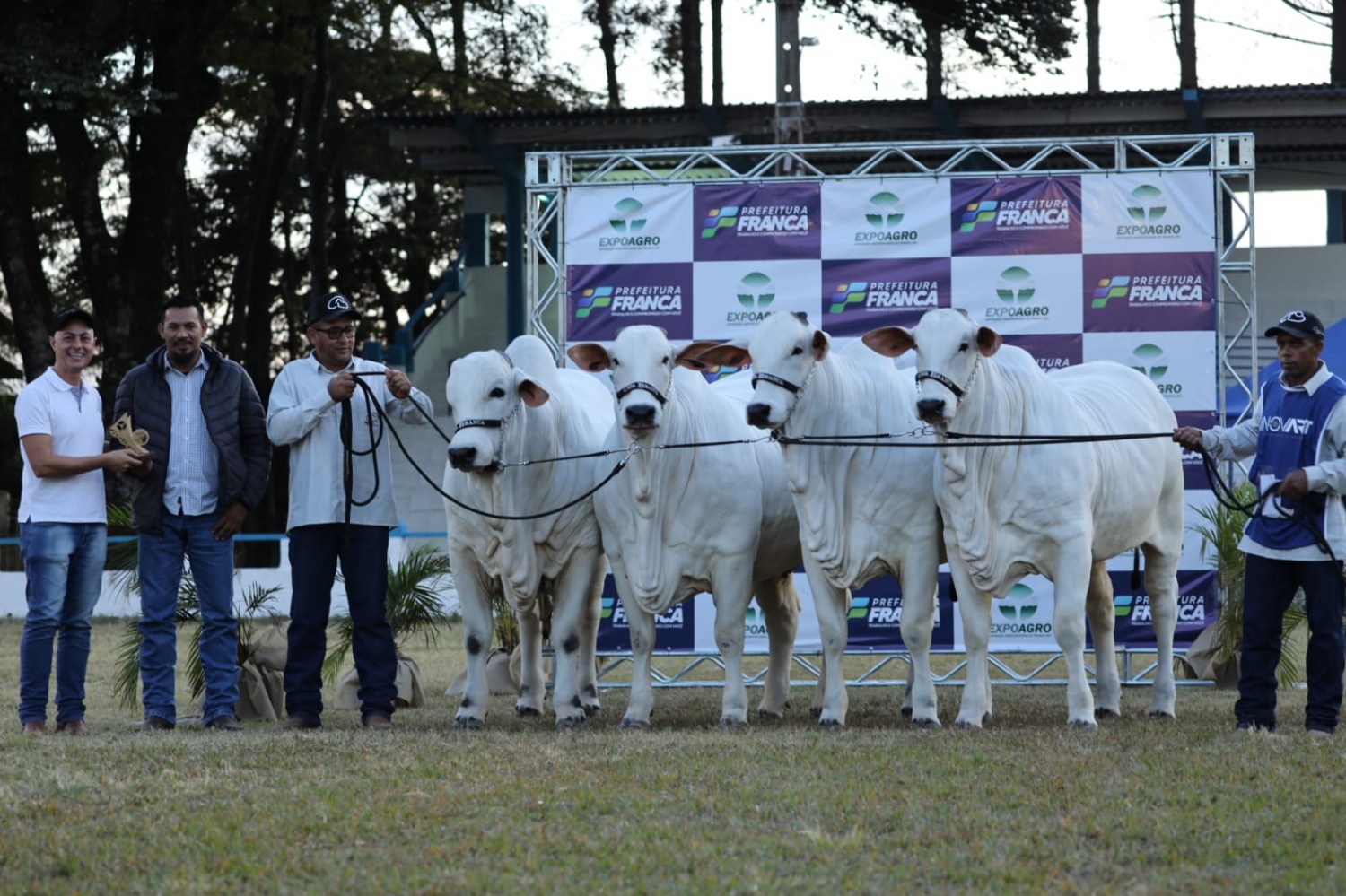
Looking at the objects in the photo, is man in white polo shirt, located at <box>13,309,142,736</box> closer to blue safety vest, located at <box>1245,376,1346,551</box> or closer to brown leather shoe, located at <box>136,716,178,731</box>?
brown leather shoe, located at <box>136,716,178,731</box>

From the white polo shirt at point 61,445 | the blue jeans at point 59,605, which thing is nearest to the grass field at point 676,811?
the blue jeans at point 59,605

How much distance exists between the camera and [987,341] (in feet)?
29.6

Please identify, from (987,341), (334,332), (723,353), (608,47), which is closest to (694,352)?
(723,353)

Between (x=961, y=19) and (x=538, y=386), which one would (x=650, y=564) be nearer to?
(x=538, y=386)

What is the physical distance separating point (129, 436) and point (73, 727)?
1.48 m

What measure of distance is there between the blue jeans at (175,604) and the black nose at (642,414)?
87.4 inches

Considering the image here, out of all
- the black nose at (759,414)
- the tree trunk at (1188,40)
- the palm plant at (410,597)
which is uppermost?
the tree trunk at (1188,40)

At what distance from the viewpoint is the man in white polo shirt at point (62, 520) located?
8.76 m

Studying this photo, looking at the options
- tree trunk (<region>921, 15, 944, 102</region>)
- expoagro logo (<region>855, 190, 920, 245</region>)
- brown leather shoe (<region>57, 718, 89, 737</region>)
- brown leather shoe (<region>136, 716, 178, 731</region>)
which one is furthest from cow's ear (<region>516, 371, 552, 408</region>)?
tree trunk (<region>921, 15, 944, 102</region>)

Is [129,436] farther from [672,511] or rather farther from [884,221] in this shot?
[884,221]

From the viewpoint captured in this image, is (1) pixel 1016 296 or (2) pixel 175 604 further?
(1) pixel 1016 296

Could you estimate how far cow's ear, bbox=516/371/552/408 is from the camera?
9.27m

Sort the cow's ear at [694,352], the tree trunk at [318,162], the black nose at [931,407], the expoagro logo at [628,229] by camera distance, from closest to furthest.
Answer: the black nose at [931,407] < the cow's ear at [694,352] < the expoagro logo at [628,229] < the tree trunk at [318,162]

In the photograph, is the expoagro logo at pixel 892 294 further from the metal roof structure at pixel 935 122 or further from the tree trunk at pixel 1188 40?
the tree trunk at pixel 1188 40
